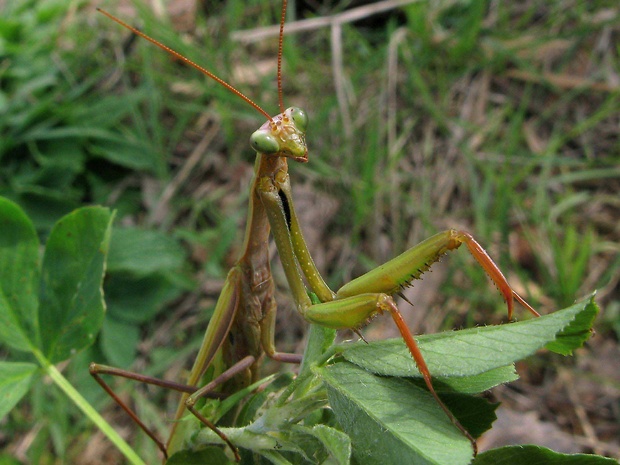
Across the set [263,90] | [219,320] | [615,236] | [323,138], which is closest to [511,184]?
[615,236]

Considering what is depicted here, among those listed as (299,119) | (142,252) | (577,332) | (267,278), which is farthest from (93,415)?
(142,252)

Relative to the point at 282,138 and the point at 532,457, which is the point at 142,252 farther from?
the point at 532,457

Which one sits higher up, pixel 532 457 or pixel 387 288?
pixel 387 288

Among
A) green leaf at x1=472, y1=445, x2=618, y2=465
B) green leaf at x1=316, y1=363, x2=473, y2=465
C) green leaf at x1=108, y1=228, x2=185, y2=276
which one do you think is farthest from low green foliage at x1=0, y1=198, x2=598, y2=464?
green leaf at x1=108, y1=228, x2=185, y2=276

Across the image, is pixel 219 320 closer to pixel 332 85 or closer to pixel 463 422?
pixel 463 422

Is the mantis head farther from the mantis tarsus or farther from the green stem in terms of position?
the green stem

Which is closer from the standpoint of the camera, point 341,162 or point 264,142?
point 264,142
